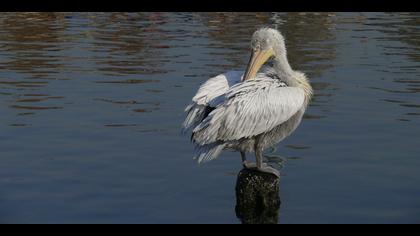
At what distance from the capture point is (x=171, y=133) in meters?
11.7

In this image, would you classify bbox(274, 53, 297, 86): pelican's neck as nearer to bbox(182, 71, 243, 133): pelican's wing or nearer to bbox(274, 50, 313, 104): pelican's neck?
bbox(274, 50, 313, 104): pelican's neck

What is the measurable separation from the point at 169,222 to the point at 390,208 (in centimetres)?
226

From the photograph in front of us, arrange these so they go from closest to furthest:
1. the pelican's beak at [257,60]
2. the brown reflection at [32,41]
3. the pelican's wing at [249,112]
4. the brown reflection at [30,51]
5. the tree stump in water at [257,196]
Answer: the tree stump in water at [257,196], the pelican's wing at [249,112], the pelican's beak at [257,60], the brown reflection at [30,51], the brown reflection at [32,41]

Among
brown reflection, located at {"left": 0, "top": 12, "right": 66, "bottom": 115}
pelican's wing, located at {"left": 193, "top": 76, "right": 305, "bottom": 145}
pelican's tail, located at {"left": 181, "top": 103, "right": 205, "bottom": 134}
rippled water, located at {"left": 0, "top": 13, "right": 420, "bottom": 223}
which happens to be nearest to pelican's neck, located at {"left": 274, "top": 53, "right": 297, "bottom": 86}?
pelican's wing, located at {"left": 193, "top": 76, "right": 305, "bottom": 145}

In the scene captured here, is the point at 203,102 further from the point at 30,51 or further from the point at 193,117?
the point at 30,51

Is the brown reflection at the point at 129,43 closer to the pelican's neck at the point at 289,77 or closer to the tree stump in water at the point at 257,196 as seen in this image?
the pelican's neck at the point at 289,77

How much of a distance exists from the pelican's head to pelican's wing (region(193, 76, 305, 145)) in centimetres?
50

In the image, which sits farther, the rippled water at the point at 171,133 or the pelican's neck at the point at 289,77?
the pelican's neck at the point at 289,77

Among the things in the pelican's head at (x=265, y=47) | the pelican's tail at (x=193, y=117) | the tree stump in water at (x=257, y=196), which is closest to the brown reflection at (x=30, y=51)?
the pelican's head at (x=265, y=47)

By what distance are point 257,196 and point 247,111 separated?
0.98 metres

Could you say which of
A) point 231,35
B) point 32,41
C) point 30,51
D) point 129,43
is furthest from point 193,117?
point 231,35

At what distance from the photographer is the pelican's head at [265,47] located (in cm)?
915
